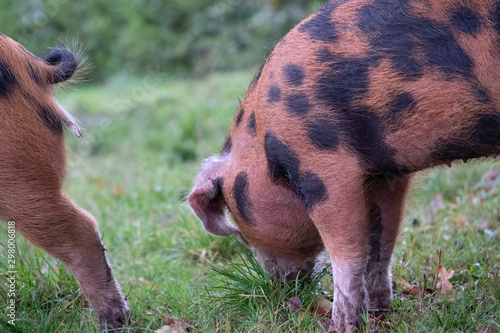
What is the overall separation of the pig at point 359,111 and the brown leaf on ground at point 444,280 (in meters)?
0.76

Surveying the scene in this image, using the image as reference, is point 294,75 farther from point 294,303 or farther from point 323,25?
point 294,303

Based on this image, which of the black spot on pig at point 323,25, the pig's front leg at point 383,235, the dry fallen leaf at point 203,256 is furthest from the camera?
the dry fallen leaf at point 203,256

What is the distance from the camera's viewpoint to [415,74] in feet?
8.96

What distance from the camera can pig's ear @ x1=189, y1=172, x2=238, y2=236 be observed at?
341 centimetres

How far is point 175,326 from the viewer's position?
318 centimetres

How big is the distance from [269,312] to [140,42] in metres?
11.7

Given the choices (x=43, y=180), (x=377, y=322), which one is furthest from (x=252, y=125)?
(x=377, y=322)

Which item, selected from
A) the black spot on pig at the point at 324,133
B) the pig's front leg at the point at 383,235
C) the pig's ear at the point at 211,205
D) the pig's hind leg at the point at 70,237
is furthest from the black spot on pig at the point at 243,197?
the pig's hind leg at the point at 70,237

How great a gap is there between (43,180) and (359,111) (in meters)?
1.58

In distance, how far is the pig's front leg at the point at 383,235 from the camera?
11.1 ft

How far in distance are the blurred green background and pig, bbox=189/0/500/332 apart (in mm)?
9604

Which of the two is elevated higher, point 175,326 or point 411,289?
point 175,326

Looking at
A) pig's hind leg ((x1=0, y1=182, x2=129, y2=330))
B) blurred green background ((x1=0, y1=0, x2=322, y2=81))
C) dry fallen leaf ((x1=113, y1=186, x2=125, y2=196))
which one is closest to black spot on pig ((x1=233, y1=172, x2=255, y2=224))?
pig's hind leg ((x1=0, y1=182, x2=129, y2=330))

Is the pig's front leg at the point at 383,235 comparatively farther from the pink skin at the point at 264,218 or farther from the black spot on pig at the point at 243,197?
the black spot on pig at the point at 243,197
